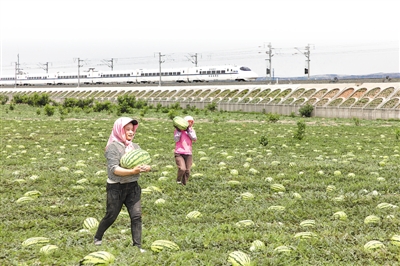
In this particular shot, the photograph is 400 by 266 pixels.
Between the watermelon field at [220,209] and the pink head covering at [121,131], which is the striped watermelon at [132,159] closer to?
the pink head covering at [121,131]

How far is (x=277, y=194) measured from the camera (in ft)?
30.6

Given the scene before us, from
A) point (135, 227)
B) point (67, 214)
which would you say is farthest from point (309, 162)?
point (135, 227)

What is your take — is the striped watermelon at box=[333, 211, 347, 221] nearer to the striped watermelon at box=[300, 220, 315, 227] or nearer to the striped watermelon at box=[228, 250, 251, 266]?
the striped watermelon at box=[300, 220, 315, 227]

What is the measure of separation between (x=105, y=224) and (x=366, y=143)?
14.4 m

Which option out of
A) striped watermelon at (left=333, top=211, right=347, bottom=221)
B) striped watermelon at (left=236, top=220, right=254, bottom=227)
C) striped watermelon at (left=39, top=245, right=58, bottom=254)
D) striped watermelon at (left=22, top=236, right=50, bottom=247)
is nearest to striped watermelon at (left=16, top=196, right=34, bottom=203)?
striped watermelon at (left=22, top=236, right=50, bottom=247)

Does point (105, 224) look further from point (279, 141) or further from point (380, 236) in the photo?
point (279, 141)

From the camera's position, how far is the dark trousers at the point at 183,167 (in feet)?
32.8

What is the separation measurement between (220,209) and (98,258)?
315cm

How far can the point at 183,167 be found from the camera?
9984 mm

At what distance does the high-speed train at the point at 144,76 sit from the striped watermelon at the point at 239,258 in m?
69.2

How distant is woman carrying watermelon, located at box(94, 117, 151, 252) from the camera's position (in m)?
5.79

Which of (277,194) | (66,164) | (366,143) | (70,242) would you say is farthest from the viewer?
(366,143)

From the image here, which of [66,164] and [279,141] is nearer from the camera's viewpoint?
[66,164]

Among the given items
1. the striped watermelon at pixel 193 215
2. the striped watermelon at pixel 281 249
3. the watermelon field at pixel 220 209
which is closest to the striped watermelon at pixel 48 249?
the watermelon field at pixel 220 209
